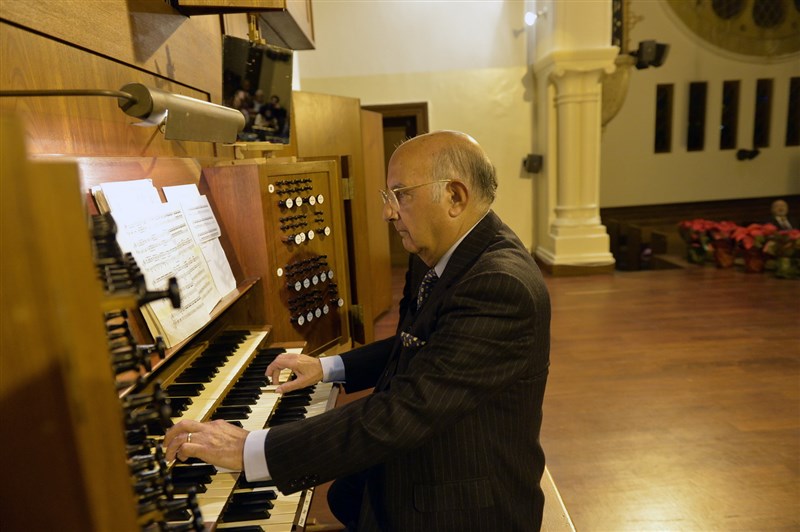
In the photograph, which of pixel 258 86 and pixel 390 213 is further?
pixel 258 86

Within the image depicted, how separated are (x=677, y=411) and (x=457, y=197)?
2.69m

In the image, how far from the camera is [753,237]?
265 inches

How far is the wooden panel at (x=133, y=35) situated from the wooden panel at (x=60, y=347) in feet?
3.52

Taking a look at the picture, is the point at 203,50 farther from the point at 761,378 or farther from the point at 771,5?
the point at 771,5

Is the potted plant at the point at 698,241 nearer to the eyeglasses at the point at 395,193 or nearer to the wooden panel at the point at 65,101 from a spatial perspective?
the eyeglasses at the point at 395,193

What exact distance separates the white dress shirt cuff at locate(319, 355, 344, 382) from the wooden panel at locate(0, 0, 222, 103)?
4.05ft

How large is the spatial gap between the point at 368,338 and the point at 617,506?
5.89 feet

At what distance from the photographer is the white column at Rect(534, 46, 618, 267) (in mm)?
6941

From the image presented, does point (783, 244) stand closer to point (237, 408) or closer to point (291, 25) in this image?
point (291, 25)

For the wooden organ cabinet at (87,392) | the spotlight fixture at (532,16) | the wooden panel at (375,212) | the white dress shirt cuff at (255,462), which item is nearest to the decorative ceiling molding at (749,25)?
the spotlight fixture at (532,16)

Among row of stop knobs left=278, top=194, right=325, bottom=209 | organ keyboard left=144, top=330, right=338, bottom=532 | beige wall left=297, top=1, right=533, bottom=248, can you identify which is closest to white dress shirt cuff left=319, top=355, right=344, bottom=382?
organ keyboard left=144, top=330, right=338, bottom=532

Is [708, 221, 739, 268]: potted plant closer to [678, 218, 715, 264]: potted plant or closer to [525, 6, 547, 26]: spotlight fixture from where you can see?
[678, 218, 715, 264]: potted plant

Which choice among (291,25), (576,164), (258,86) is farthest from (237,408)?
(576,164)

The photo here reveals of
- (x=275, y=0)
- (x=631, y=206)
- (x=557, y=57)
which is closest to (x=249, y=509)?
(x=275, y=0)
